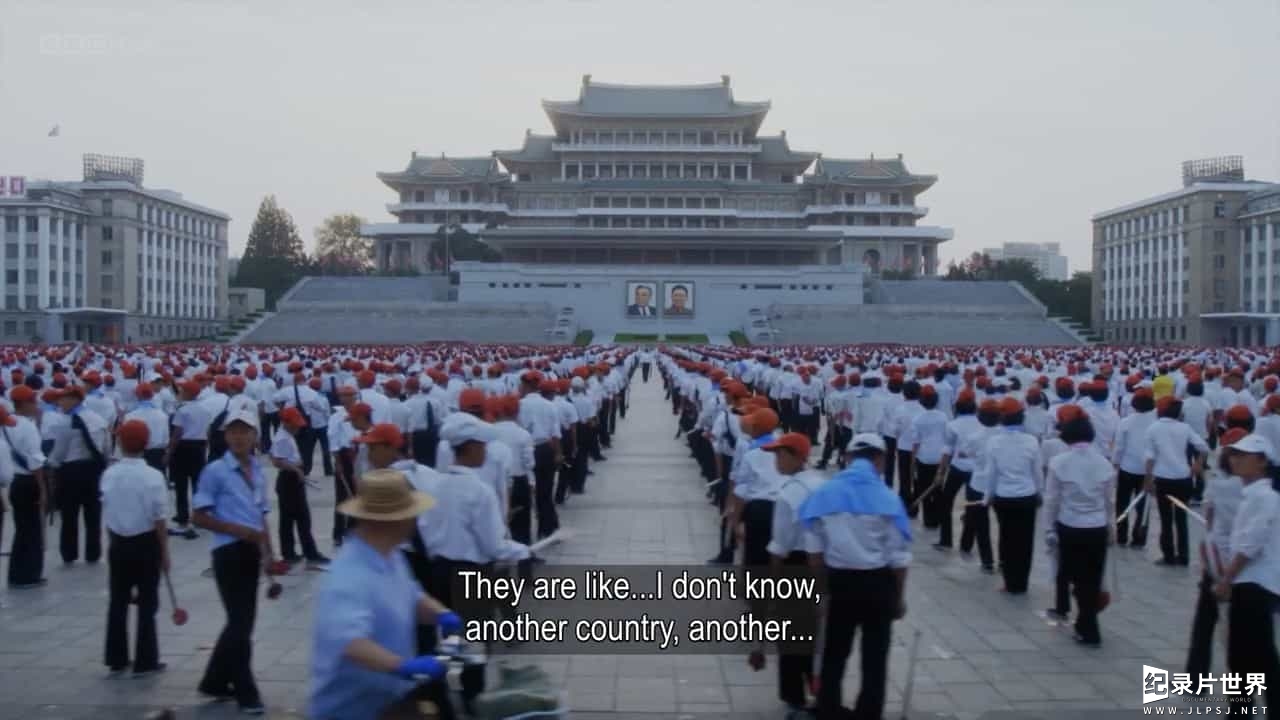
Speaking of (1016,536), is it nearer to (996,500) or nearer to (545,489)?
(996,500)

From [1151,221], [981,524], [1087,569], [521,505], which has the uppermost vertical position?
[1151,221]

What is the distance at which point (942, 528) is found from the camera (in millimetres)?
9922

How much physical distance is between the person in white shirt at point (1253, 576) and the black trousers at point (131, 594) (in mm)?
5554

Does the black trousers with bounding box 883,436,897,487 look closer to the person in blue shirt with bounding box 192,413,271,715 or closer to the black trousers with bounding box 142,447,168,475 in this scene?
the black trousers with bounding box 142,447,168,475

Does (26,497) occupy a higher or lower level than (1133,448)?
lower

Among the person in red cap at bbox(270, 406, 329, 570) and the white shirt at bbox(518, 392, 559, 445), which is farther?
the white shirt at bbox(518, 392, 559, 445)

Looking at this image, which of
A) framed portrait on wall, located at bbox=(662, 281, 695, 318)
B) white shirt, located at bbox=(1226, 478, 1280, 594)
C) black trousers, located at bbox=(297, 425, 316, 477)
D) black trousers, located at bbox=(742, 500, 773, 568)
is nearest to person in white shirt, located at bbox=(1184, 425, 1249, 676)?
white shirt, located at bbox=(1226, 478, 1280, 594)

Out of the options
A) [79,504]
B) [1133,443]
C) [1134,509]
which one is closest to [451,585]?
[79,504]

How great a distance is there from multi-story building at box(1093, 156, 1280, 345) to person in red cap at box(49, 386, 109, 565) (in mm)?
56648

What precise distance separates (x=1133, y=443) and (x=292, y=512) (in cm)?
738

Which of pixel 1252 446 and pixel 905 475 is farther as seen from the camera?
pixel 905 475

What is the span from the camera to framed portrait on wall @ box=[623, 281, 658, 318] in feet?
190

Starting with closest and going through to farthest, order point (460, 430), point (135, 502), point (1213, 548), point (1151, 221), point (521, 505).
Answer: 1. point (1213, 548)
2. point (460, 430)
3. point (135, 502)
4. point (521, 505)
5. point (1151, 221)

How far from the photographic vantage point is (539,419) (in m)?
10.1
